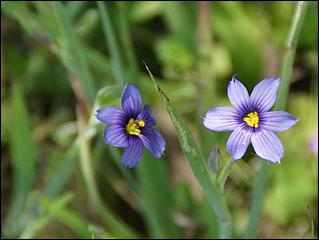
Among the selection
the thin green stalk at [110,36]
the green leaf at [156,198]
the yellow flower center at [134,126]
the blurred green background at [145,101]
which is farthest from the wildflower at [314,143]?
the yellow flower center at [134,126]

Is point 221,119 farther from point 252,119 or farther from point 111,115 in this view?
point 111,115

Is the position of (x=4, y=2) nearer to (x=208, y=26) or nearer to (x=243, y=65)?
(x=208, y=26)

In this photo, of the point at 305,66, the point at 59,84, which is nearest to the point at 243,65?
the point at 305,66

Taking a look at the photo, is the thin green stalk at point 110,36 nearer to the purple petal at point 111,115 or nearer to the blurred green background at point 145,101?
the blurred green background at point 145,101

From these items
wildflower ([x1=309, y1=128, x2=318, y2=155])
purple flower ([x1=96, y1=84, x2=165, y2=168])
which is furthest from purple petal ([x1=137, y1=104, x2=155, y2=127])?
wildflower ([x1=309, y1=128, x2=318, y2=155])

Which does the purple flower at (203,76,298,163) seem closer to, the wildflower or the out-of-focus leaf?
the out-of-focus leaf
